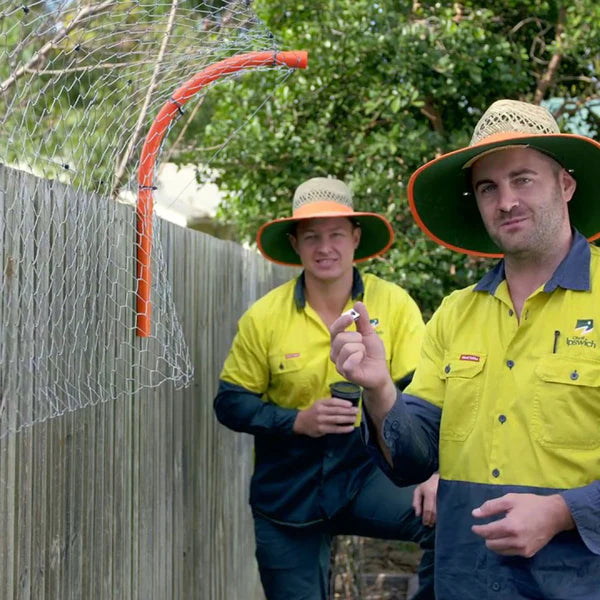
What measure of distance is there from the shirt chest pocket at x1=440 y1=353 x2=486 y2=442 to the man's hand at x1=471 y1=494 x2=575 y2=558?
388mm

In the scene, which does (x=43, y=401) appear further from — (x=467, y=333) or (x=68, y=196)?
(x=467, y=333)

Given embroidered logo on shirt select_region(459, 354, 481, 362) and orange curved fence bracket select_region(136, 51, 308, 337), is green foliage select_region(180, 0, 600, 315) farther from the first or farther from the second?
embroidered logo on shirt select_region(459, 354, 481, 362)

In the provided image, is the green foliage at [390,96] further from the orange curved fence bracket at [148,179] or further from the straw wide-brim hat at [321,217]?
the orange curved fence bracket at [148,179]

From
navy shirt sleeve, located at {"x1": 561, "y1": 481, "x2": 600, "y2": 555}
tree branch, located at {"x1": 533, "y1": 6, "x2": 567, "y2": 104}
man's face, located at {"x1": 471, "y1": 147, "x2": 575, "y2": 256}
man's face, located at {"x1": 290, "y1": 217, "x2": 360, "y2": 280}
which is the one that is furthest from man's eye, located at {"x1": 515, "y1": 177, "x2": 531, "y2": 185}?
tree branch, located at {"x1": 533, "y1": 6, "x2": 567, "y2": 104}

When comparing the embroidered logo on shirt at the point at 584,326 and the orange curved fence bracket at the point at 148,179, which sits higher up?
Result: the orange curved fence bracket at the point at 148,179

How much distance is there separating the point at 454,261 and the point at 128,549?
4.44m

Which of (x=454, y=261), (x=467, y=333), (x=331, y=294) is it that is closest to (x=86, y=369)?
(x=467, y=333)

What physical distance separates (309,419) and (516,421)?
163 centimetres

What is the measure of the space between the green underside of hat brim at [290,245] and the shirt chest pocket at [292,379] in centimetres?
72

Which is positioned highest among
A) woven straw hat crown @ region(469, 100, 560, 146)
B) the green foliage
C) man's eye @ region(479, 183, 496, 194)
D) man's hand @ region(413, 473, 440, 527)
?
the green foliage

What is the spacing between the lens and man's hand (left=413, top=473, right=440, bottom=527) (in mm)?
4105

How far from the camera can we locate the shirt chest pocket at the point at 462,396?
2.99m

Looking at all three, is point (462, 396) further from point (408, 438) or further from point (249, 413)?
point (249, 413)

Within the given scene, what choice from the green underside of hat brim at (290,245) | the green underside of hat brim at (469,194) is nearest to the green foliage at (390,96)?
the green underside of hat brim at (290,245)
